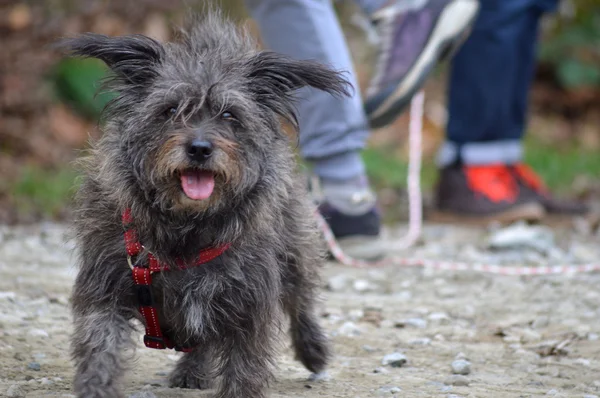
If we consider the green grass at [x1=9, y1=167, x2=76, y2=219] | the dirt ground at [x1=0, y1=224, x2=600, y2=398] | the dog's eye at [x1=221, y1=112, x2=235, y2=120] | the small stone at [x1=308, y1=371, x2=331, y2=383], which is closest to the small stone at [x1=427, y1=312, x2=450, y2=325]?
the dirt ground at [x1=0, y1=224, x2=600, y2=398]

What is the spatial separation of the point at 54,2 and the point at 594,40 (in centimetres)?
746

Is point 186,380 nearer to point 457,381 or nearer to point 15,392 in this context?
point 15,392

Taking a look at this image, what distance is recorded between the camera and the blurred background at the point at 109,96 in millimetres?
9523

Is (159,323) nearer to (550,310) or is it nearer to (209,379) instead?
(209,379)

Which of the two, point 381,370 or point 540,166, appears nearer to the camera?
point 381,370

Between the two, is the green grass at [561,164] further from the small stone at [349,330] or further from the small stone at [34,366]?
the small stone at [34,366]

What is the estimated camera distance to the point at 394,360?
451 cm

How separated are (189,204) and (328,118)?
2617 mm

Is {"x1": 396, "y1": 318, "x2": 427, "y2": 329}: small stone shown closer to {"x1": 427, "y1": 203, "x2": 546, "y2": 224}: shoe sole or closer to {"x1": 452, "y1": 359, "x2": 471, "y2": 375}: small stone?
{"x1": 452, "y1": 359, "x2": 471, "y2": 375}: small stone

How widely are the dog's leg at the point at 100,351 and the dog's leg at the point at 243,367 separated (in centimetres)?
37

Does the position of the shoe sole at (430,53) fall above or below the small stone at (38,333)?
above

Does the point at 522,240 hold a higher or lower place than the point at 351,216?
lower

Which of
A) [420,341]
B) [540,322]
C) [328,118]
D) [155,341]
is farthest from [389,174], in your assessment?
[155,341]

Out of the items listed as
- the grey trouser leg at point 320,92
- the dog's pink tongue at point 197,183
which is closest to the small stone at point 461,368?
the dog's pink tongue at point 197,183
